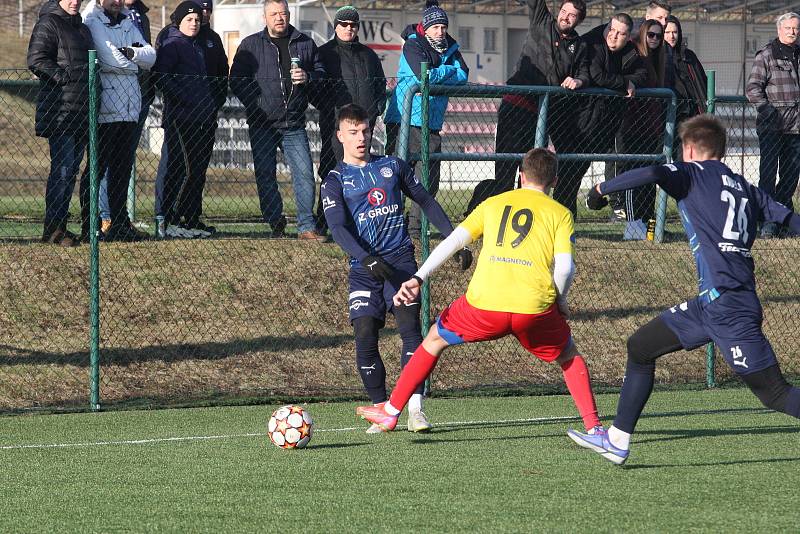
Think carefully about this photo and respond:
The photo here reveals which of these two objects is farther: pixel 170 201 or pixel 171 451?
pixel 170 201

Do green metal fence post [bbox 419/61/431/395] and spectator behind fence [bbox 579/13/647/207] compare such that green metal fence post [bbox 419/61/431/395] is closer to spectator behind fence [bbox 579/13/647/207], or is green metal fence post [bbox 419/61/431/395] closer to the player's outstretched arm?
spectator behind fence [bbox 579/13/647/207]

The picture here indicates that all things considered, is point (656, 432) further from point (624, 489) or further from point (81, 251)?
point (81, 251)

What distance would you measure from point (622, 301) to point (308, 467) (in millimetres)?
6665

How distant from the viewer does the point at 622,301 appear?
12.9 meters

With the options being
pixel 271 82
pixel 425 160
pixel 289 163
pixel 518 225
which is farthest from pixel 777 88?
pixel 518 225

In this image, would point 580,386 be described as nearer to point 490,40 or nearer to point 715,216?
point 715,216

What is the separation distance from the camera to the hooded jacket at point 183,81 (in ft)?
37.6

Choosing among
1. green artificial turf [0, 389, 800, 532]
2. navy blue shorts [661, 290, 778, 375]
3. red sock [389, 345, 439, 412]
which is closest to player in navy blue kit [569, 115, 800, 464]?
navy blue shorts [661, 290, 778, 375]

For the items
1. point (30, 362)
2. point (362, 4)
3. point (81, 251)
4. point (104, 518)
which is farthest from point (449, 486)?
point (362, 4)

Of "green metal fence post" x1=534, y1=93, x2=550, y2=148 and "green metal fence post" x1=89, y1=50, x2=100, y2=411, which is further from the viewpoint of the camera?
"green metal fence post" x1=534, y1=93, x2=550, y2=148

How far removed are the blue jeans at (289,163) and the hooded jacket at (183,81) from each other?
0.56m

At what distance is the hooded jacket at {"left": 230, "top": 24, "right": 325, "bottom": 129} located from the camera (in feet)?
38.5

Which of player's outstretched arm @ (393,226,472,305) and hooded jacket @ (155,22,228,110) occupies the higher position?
hooded jacket @ (155,22,228,110)

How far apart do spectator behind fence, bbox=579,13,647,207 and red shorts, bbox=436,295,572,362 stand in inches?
191
